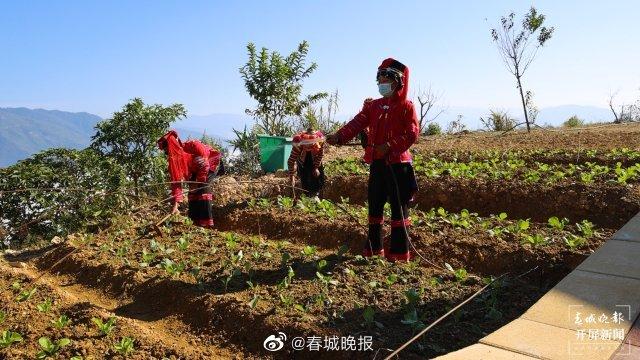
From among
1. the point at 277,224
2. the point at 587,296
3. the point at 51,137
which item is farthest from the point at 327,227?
the point at 51,137

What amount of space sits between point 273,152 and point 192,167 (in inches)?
119

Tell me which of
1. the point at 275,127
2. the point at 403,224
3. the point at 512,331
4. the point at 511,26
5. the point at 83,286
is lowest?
the point at 83,286

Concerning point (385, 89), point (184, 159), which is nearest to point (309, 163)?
point (184, 159)

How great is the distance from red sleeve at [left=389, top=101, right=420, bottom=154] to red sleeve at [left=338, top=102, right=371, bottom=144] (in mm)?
424

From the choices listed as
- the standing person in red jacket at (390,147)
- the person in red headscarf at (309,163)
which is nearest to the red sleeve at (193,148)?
the person in red headscarf at (309,163)

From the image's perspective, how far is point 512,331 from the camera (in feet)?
9.12

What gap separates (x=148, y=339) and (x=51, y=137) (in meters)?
182

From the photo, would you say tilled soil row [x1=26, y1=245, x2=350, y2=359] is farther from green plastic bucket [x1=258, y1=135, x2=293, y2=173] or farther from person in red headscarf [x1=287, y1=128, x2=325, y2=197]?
green plastic bucket [x1=258, y1=135, x2=293, y2=173]

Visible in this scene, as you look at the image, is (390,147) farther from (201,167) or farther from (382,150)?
(201,167)

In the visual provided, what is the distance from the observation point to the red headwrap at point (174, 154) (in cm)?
599

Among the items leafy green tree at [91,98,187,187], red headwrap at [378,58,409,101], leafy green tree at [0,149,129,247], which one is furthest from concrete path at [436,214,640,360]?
leafy green tree at [91,98,187,187]

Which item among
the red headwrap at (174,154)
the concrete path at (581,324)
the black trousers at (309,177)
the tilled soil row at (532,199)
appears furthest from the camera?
the black trousers at (309,177)

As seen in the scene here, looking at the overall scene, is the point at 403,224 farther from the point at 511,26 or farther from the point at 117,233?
the point at 511,26

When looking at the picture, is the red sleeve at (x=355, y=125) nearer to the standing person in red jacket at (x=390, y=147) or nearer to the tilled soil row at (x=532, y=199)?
the standing person in red jacket at (x=390, y=147)
